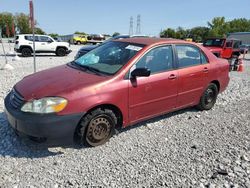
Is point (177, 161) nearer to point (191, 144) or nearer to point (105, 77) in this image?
point (191, 144)

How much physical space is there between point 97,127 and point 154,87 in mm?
1230

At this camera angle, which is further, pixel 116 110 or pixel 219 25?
pixel 219 25

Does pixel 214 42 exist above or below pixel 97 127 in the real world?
above

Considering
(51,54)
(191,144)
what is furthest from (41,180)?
(51,54)

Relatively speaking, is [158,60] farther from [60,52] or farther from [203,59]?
[60,52]

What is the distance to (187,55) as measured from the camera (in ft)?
17.3

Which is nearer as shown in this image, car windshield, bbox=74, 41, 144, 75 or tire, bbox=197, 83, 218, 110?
car windshield, bbox=74, 41, 144, 75

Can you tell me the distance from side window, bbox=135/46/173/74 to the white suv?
1610cm

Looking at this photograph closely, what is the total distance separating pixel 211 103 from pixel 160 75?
A: 2040 mm

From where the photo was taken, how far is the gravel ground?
3.22m

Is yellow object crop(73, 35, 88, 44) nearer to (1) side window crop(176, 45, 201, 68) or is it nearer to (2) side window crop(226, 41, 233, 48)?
(2) side window crop(226, 41, 233, 48)

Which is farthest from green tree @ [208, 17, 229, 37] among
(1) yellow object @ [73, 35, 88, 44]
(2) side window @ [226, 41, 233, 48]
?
(2) side window @ [226, 41, 233, 48]

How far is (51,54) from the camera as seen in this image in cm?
2208

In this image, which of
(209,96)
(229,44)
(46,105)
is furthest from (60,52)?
(46,105)
